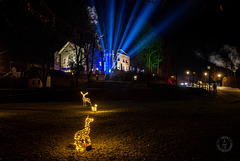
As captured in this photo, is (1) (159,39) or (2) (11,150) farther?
(1) (159,39)

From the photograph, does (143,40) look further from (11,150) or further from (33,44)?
(11,150)

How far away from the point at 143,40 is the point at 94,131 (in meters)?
43.3

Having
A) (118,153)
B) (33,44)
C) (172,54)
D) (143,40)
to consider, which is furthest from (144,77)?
(118,153)

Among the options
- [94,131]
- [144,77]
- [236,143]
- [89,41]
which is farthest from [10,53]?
[236,143]

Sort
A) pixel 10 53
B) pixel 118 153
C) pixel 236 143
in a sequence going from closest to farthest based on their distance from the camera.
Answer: pixel 118 153, pixel 236 143, pixel 10 53

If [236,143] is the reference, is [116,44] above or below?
above

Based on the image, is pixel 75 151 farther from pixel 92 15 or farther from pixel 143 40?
pixel 143 40

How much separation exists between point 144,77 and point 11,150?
133ft

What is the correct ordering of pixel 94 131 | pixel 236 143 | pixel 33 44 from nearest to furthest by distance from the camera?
pixel 236 143 < pixel 94 131 < pixel 33 44

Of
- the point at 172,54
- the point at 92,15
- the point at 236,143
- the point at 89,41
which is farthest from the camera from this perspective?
the point at 172,54

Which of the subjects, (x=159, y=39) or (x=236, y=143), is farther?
(x=159, y=39)

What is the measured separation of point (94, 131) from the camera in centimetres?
530

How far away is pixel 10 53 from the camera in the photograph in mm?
40219

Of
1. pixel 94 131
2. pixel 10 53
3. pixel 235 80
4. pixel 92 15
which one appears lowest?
pixel 94 131
